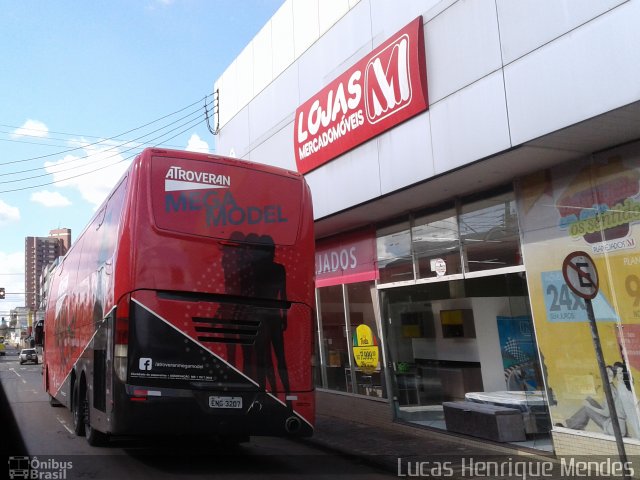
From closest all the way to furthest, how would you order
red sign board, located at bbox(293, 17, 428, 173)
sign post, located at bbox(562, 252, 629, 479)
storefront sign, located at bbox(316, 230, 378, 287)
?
sign post, located at bbox(562, 252, 629, 479)
red sign board, located at bbox(293, 17, 428, 173)
storefront sign, located at bbox(316, 230, 378, 287)

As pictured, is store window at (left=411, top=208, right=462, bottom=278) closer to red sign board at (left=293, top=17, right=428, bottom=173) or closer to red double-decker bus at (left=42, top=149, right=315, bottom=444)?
red sign board at (left=293, top=17, right=428, bottom=173)

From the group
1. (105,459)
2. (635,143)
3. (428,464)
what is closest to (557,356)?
(428,464)

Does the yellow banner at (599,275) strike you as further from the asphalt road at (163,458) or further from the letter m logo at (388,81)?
the asphalt road at (163,458)

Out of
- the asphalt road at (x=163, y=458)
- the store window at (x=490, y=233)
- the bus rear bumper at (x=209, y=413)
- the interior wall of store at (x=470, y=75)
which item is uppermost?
the interior wall of store at (x=470, y=75)

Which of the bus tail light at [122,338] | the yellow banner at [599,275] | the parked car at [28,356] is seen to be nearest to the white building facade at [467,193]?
the yellow banner at [599,275]

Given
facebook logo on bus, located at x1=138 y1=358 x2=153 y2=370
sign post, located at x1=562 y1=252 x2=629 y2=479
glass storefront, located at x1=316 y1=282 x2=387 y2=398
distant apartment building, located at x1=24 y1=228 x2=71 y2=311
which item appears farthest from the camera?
distant apartment building, located at x1=24 y1=228 x2=71 y2=311

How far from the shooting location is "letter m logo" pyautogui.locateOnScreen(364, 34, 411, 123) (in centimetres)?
873

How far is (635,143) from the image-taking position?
21.4 ft

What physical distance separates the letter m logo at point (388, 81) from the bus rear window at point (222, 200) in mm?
2711

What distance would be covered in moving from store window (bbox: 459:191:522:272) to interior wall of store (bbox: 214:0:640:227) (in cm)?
86

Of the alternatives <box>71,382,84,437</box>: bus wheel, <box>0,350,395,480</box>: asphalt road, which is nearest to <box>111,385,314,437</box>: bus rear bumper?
<box>0,350,395,480</box>: asphalt road

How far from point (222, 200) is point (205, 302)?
1295mm

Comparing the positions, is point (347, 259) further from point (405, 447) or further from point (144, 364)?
point (144, 364)

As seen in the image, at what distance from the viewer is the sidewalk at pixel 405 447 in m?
7.54
